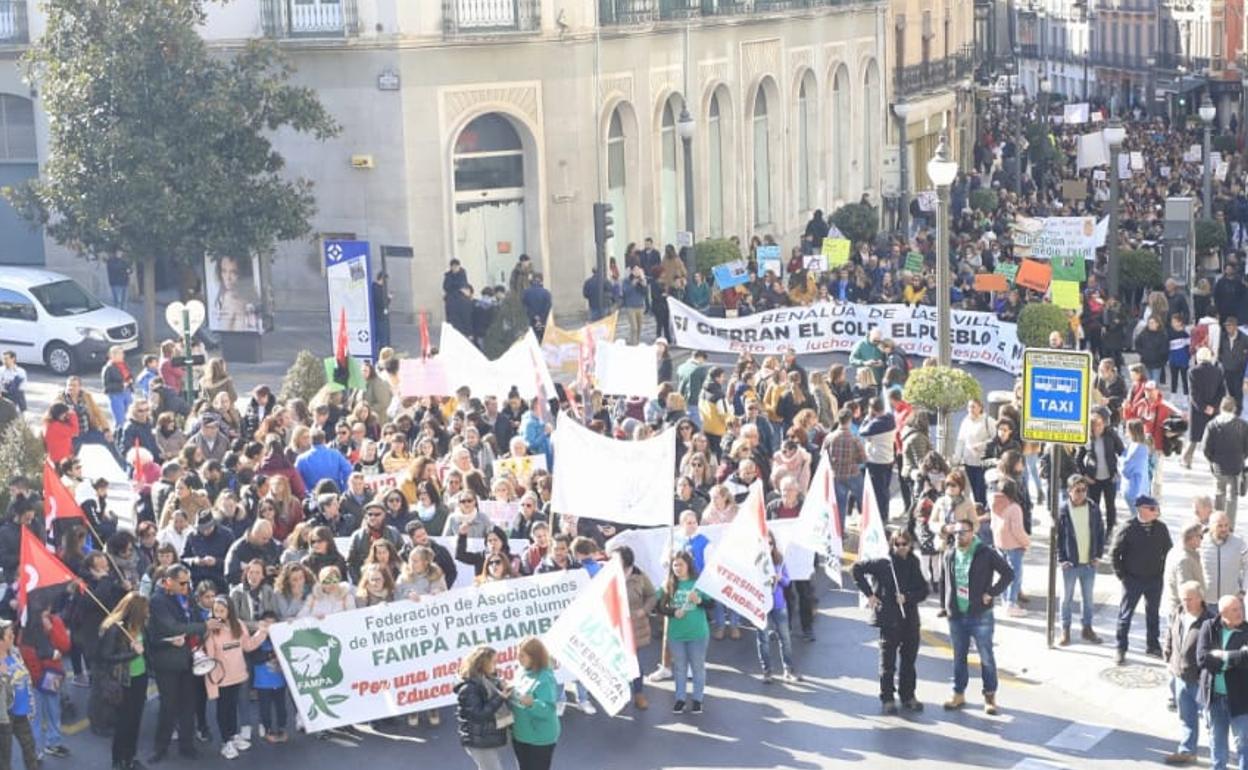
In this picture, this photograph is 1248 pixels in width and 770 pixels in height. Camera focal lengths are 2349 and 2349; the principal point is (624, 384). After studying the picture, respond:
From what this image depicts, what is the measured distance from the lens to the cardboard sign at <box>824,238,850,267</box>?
1469 inches

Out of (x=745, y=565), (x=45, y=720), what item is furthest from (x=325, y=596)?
(x=745, y=565)

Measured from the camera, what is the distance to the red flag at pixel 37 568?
17312 millimetres

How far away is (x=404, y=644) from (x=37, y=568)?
277 centimetres

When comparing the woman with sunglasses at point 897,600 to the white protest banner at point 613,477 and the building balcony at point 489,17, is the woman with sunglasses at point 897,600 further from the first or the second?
the building balcony at point 489,17

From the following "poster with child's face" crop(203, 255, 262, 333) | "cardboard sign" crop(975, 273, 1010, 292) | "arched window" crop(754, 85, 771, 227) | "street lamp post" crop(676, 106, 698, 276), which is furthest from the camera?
"arched window" crop(754, 85, 771, 227)

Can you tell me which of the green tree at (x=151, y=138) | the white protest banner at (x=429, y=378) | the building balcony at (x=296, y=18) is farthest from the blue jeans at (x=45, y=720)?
the building balcony at (x=296, y=18)

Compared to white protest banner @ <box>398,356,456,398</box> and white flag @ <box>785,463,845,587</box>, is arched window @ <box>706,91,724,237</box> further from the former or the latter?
white flag @ <box>785,463,845,587</box>

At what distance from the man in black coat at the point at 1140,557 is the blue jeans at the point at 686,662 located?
3.40 metres

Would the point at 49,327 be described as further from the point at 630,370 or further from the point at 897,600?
the point at 897,600

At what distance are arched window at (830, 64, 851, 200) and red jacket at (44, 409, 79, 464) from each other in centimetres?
3453

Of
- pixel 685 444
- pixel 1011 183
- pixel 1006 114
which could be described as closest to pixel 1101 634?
pixel 685 444

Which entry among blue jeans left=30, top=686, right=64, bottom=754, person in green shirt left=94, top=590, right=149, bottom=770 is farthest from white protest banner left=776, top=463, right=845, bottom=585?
blue jeans left=30, top=686, right=64, bottom=754

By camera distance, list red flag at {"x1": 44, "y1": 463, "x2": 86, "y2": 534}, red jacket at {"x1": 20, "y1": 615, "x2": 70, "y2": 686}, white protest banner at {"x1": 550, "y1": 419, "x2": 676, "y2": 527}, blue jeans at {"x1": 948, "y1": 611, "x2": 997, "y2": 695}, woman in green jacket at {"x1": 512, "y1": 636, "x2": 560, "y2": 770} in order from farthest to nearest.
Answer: white protest banner at {"x1": 550, "y1": 419, "x2": 676, "y2": 527}, red flag at {"x1": 44, "y1": 463, "x2": 86, "y2": 534}, blue jeans at {"x1": 948, "y1": 611, "x2": 997, "y2": 695}, red jacket at {"x1": 20, "y1": 615, "x2": 70, "y2": 686}, woman in green jacket at {"x1": 512, "y1": 636, "x2": 560, "y2": 770}

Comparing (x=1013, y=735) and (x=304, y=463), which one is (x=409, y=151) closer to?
(x=304, y=463)
